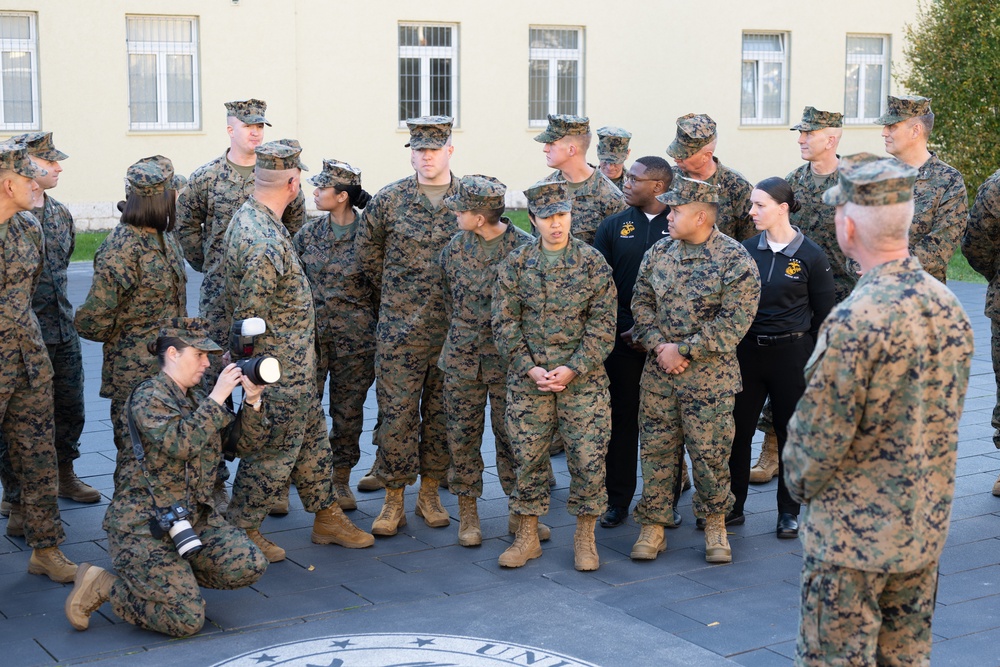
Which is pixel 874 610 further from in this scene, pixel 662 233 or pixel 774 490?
pixel 774 490

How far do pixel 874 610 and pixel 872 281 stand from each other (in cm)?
97

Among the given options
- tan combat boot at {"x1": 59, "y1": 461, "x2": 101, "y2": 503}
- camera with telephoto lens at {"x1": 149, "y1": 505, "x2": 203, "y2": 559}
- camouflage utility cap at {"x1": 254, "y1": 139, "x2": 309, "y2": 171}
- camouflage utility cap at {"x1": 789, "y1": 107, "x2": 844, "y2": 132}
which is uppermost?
camouflage utility cap at {"x1": 789, "y1": 107, "x2": 844, "y2": 132}

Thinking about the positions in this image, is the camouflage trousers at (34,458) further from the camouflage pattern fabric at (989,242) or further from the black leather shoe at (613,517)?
the camouflage pattern fabric at (989,242)

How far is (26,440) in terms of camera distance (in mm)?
5750

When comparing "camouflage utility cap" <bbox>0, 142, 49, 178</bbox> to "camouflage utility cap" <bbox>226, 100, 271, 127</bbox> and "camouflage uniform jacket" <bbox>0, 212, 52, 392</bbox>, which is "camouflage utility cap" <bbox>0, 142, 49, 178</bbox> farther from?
"camouflage utility cap" <bbox>226, 100, 271, 127</bbox>

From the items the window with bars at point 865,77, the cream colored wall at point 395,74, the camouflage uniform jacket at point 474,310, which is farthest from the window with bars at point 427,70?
the camouflage uniform jacket at point 474,310

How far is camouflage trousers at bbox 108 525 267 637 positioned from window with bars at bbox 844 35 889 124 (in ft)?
72.4

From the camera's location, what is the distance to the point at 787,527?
251 inches

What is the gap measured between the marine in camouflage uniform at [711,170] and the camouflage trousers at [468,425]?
158cm

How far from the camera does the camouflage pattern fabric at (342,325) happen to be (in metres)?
6.93

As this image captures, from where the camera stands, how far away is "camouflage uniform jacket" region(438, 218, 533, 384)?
6301mm

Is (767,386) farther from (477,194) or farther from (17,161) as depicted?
(17,161)

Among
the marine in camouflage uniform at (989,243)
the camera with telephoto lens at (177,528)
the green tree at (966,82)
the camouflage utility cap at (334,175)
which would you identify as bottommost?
the camera with telephoto lens at (177,528)

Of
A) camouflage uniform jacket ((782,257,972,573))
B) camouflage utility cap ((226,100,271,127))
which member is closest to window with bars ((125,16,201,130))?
camouflage utility cap ((226,100,271,127))
